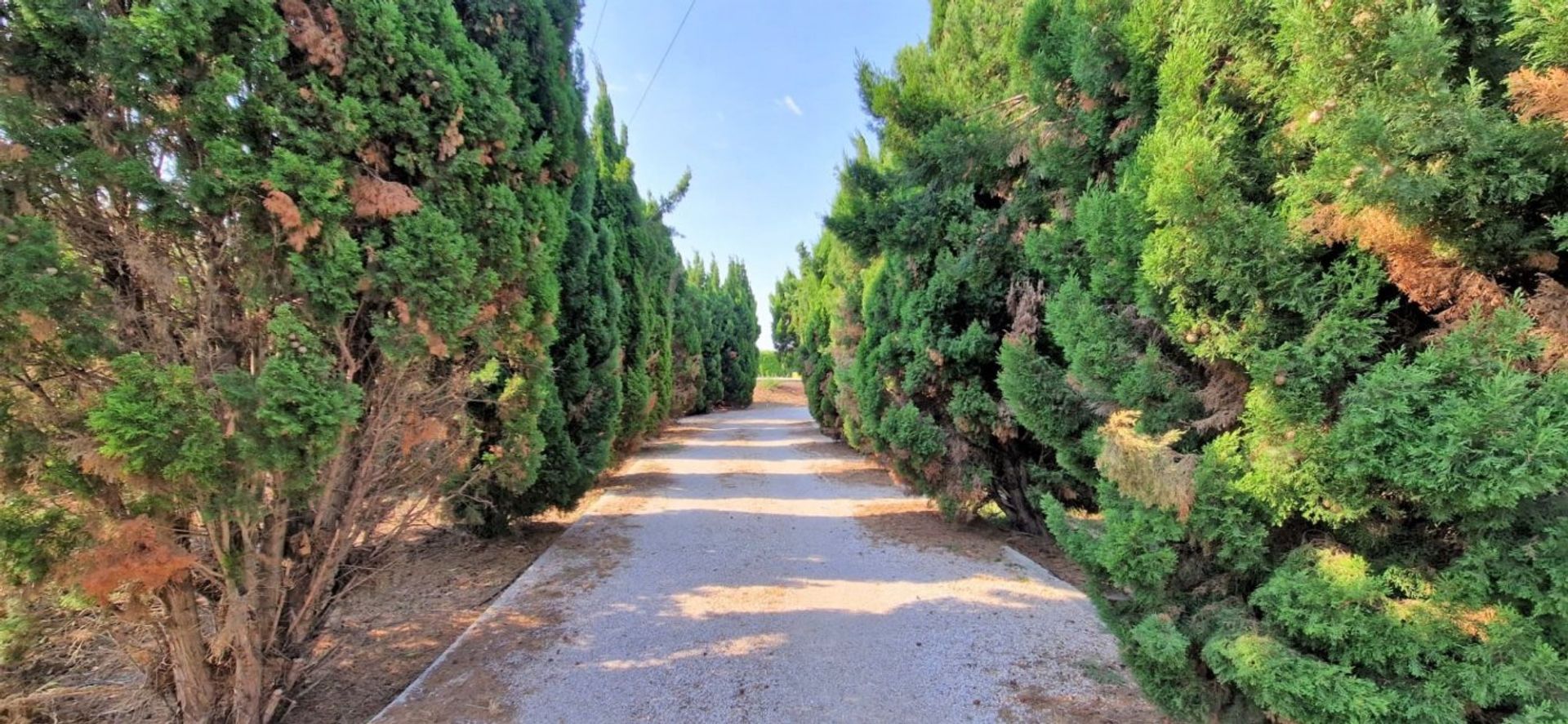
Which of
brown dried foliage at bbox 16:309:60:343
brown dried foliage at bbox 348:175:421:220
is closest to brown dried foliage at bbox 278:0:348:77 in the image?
brown dried foliage at bbox 348:175:421:220

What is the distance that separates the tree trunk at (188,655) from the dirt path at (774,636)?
0.67 meters

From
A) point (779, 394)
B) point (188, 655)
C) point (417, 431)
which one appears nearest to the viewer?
point (188, 655)

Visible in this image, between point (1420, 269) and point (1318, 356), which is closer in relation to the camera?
point (1420, 269)

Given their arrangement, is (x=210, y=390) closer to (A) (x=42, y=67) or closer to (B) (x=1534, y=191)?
(A) (x=42, y=67)

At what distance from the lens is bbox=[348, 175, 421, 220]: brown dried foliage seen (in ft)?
8.18

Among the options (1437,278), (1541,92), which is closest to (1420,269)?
(1437,278)

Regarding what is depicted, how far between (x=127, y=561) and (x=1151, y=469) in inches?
143

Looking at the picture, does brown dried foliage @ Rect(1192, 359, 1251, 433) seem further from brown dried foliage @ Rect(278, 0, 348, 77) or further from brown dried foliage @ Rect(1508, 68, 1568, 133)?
brown dried foliage @ Rect(278, 0, 348, 77)

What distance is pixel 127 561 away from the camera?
6.61ft

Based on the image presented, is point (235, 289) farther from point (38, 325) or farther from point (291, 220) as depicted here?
point (38, 325)

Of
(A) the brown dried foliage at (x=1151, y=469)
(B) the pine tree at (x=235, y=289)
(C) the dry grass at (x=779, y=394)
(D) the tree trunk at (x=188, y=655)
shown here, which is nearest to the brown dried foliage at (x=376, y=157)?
(B) the pine tree at (x=235, y=289)

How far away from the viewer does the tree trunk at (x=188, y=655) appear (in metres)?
2.34

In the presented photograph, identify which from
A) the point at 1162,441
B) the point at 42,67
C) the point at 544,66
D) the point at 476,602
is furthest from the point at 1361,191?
the point at 476,602

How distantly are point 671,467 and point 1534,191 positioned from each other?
32.8 ft
